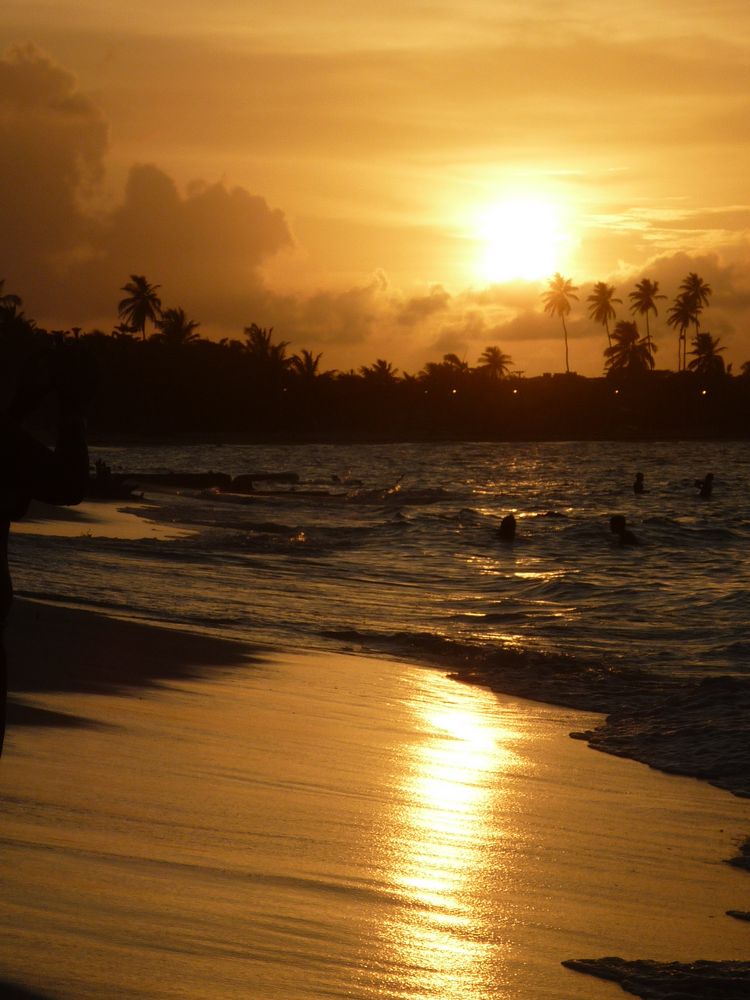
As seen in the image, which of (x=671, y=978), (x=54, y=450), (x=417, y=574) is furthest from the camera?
(x=417, y=574)

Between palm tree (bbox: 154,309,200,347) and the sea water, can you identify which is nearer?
the sea water

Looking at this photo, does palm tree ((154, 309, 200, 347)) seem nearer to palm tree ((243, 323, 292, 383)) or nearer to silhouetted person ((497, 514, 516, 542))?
palm tree ((243, 323, 292, 383))

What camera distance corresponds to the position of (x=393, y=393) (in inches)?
5394

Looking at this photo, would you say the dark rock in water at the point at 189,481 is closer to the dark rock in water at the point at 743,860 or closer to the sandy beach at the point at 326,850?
the sandy beach at the point at 326,850

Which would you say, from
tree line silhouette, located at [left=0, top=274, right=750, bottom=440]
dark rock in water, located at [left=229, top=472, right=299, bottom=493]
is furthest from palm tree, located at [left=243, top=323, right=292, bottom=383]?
dark rock in water, located at [left=229, top=472, right=299, bottom=493]

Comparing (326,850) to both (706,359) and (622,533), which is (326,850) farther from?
(706,359)

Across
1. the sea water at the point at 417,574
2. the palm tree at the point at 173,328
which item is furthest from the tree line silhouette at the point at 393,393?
the sea water at the point at 417,574

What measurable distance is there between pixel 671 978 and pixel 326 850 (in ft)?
4.48

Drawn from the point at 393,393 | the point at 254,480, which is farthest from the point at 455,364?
the point at 254,480

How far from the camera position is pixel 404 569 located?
66.2 feet

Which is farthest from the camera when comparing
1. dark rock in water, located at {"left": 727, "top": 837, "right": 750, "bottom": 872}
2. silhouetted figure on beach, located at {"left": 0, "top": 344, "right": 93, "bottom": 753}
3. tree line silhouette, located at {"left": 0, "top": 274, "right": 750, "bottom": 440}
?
tree line silhouette, located at {"left": 0, "top": 274, "right": 750, "bottom": 440}

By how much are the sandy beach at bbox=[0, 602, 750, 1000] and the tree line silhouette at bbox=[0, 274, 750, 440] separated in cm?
9568

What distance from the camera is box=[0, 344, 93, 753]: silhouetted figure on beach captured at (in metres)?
3.30

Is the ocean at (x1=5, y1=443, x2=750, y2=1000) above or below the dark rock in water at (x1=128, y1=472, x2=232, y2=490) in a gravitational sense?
below
